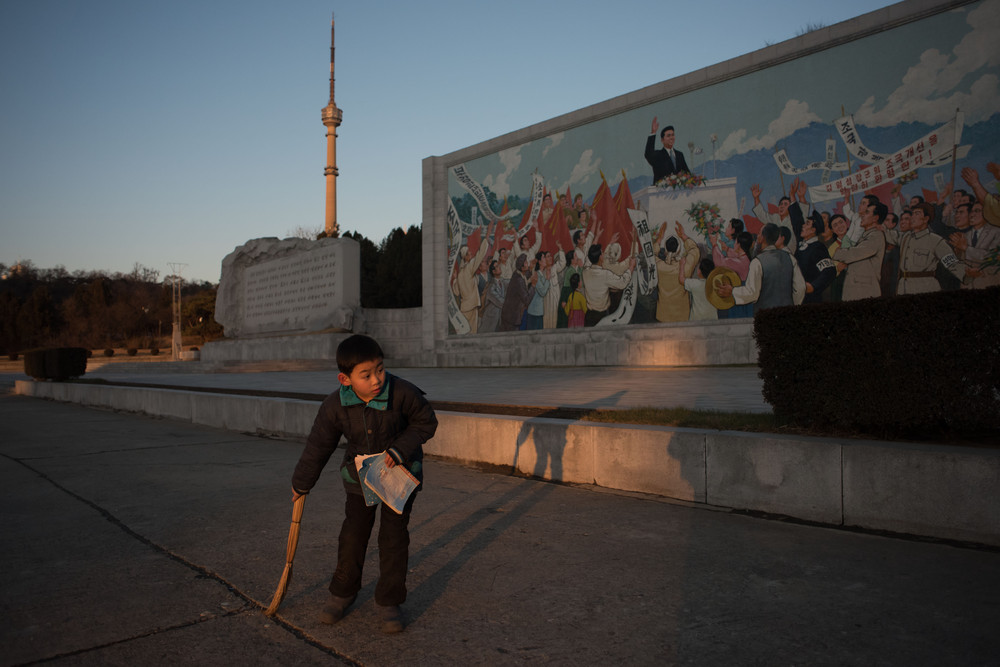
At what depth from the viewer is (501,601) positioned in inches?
119

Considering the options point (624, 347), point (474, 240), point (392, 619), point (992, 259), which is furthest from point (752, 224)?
point (392, 619)

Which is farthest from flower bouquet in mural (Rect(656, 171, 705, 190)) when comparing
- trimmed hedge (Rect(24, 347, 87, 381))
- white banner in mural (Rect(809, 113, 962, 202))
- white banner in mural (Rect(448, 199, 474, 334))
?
trimmed hedge (Rect(24, 347, 87, 381))

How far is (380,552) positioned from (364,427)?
Answer: 1.80ft

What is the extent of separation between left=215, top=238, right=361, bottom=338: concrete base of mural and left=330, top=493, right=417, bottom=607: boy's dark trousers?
953 inches

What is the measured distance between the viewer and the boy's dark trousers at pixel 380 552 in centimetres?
282

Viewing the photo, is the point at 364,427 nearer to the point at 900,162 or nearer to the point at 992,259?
the point at 992,259

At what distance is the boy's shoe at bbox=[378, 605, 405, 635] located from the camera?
2.71 m

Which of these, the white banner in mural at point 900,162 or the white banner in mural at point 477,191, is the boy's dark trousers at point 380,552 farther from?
the white banner in mural at point 477,191

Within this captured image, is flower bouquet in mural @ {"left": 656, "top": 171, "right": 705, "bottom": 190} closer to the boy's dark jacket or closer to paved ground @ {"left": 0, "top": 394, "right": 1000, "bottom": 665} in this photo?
paved ground @ {"left": 0, "top": 394, "right": 1000, "bottom": 665}

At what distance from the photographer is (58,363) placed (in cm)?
1920

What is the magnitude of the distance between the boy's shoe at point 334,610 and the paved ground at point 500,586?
0.05m

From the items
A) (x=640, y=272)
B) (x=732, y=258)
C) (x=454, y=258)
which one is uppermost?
(x=454, y=258)

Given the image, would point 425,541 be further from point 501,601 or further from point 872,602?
A: point 872,602

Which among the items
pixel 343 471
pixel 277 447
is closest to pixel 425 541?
pixel 343 471
